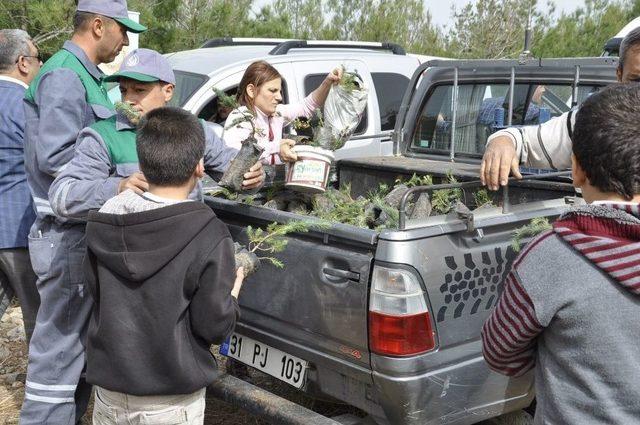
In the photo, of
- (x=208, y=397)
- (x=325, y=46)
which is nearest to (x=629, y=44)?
(x=208, y=397)

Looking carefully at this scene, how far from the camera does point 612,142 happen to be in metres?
1.69

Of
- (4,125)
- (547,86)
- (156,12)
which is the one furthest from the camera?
(156,12)

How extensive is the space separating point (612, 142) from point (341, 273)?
53.8 inches

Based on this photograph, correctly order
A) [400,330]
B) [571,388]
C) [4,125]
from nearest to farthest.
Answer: [571,388]
[400,330]
[4,125]

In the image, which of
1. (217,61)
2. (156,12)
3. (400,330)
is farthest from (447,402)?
(156,12)

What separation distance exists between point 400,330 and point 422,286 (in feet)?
0.61

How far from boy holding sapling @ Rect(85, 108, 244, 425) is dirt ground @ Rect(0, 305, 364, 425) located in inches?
54.0

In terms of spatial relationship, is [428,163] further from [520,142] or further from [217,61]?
[217,61]

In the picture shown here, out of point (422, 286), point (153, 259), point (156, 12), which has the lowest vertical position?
point (422, 286)

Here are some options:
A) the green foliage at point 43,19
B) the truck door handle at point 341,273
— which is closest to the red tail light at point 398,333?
the truck door handle at point 341,273

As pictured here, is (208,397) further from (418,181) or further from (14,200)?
(418,181)

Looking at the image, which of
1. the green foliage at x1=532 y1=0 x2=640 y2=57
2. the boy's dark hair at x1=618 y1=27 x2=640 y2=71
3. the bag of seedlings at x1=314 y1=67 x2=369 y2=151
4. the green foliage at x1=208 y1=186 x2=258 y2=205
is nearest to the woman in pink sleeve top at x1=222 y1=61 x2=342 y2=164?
the bag of seedlings at x1=314 y1=67 x2=369 y2=151

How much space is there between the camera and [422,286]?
2.75m

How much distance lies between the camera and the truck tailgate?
281 centimetres
